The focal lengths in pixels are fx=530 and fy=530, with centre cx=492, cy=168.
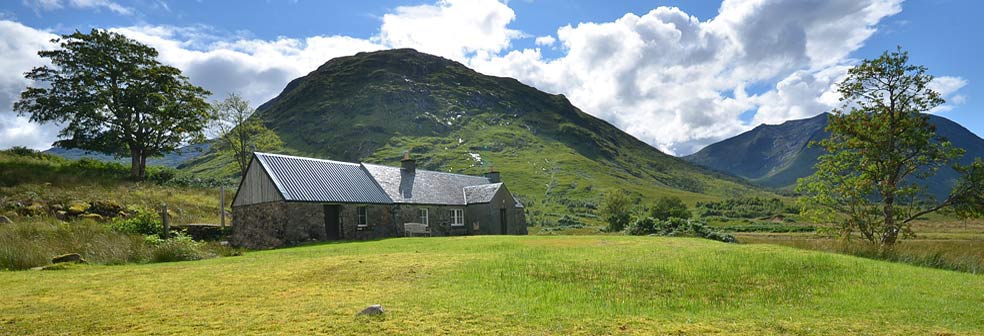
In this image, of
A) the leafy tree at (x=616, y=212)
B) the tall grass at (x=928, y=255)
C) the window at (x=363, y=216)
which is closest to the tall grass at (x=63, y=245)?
the window at (x=363, y=216)

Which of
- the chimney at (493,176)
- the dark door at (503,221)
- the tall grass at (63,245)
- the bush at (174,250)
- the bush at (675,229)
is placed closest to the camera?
the tall grass at (63,245)

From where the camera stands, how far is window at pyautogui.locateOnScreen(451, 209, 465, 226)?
A: 140 ft

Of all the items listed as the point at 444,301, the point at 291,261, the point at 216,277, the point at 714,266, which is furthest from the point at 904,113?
the point at 216,277

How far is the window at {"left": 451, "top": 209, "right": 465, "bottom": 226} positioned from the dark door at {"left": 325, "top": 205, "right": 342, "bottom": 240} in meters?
10.9

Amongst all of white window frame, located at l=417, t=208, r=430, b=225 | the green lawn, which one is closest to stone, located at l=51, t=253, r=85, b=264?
the green lawn

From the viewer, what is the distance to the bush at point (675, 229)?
36.5m

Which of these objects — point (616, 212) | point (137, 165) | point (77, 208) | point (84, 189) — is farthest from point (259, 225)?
A: point (616, 212)

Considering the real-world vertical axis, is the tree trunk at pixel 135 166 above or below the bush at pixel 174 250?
above

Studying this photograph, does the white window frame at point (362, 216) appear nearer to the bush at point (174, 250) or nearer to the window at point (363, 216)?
the window at point (363, 216)

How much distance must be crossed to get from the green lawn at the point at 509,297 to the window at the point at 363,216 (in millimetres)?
19095

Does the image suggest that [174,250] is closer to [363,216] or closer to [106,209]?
[106,209]

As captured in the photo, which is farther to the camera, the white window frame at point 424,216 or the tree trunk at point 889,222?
the white window frame at point 424,216

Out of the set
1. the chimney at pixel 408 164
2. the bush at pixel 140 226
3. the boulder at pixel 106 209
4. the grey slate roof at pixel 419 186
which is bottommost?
the bush at pixel 140 226

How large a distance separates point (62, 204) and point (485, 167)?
100112mm
